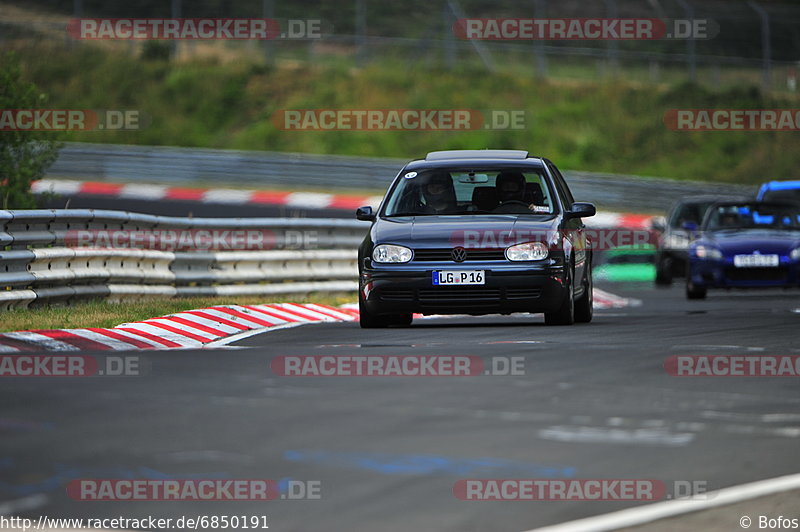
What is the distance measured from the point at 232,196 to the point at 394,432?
3251cm

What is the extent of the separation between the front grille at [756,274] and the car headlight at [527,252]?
772cm

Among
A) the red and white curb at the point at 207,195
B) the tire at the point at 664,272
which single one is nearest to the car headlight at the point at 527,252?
the tire at the point at 664,272

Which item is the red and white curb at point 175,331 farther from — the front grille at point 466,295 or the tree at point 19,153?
the tree at point 19,153

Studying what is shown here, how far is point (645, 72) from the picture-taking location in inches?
2064

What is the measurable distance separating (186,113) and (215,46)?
15.7 ft

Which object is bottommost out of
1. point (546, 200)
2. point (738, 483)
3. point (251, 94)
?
point (738, 483)

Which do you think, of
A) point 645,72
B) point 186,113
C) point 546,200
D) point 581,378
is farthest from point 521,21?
point 581,378

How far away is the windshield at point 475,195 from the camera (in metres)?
14.8

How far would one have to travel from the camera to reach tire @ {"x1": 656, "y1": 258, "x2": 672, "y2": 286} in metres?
25.0

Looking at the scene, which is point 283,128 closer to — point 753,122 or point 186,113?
point 186,113

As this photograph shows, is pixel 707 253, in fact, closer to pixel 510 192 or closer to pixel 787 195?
pixel 787 195

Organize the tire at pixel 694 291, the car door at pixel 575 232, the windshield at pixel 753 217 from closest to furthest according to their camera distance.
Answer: the car door at pixel 575 232
the tire at pixel 694 291
the windshield at pixel 753 217

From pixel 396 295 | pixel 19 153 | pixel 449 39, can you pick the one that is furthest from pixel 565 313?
pixel 449 39

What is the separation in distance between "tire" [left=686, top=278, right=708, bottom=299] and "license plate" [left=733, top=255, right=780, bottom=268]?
64 centimetres
